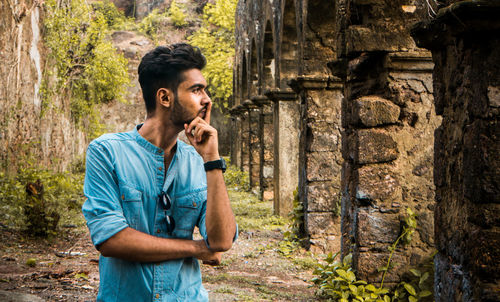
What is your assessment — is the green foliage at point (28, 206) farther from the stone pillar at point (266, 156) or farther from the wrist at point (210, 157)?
the wrist at point (210, 157)

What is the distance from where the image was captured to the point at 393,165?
4738 mm

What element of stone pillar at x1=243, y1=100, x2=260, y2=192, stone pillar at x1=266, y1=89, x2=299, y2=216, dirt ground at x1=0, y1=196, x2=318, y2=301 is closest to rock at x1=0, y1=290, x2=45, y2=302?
dirt ground at x1=0, y1=196, x2=318, y2=301

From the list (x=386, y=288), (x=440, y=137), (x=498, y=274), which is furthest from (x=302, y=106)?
(x=498, y=274)

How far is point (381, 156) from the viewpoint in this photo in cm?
473

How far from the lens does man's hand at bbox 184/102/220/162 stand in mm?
1790

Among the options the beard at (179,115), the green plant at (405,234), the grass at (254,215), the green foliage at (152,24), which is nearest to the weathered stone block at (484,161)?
the beard at (179,115)

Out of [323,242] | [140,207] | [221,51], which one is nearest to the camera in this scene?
[140,207]

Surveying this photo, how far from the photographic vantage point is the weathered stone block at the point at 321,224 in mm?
7215

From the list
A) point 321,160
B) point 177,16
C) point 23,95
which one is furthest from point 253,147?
point 177,16

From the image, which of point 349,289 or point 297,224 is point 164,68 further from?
point 297,224

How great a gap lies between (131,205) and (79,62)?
11.8 m

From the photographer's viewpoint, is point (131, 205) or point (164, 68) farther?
point (164, 68)

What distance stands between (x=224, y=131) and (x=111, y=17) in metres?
11.7

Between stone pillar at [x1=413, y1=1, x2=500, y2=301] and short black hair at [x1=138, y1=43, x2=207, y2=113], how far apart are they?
1.41 m
